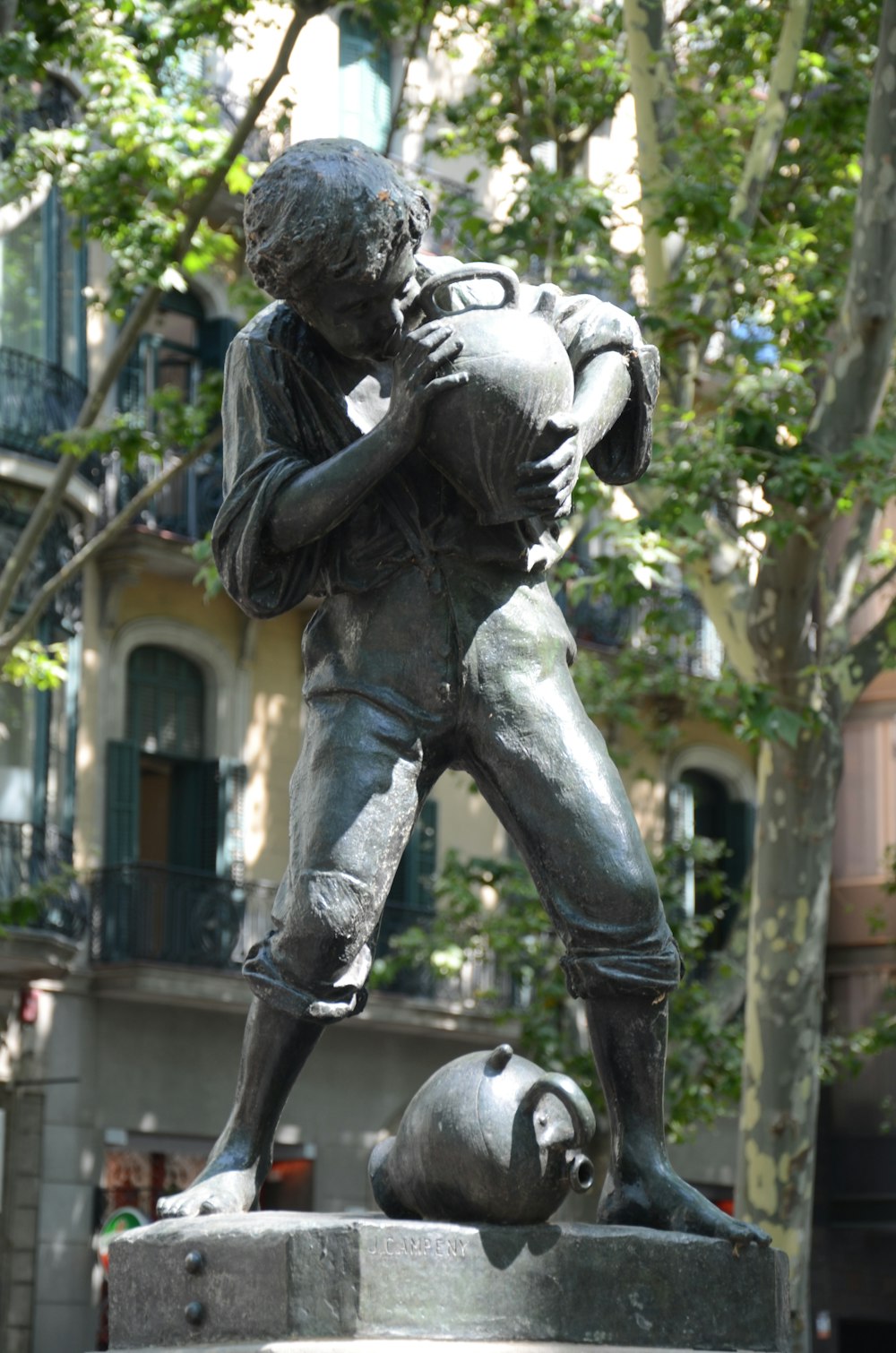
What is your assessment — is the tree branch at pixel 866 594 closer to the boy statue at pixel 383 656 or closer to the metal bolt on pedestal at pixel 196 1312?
the boy statue at pixel 383 656

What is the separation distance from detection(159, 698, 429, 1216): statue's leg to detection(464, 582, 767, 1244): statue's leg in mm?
216

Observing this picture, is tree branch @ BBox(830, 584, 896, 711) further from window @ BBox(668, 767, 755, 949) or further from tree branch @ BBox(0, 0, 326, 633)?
window @ BBox(668, 767, 755, 949)

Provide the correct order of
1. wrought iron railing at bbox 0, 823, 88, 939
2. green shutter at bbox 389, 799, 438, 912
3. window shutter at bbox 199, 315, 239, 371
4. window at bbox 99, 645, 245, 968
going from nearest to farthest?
wrought iron railing at bbox 0, 823, 88, 939, window at bbox 99, 645, 245, 968, window shutter at bbox 199, 315, 239, 371, green shutter at bbox 389, 799, 438, 912

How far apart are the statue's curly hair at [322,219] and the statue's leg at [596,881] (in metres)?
0.79

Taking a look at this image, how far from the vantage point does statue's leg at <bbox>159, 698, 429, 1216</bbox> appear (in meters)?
5.00

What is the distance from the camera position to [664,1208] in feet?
16.7

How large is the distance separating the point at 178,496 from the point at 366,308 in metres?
19.5

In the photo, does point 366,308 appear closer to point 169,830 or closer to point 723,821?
point 169,830

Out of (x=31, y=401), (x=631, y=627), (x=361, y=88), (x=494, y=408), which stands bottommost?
(x=494, y=408)

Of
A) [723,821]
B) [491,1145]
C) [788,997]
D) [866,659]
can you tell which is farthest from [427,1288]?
[723,821]

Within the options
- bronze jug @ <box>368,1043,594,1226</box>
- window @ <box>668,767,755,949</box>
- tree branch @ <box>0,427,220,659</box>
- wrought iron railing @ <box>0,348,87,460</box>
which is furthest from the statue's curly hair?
window @ <box>668,767,755,949</box>

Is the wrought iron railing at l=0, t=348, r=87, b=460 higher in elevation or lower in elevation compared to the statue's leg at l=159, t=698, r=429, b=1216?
higher

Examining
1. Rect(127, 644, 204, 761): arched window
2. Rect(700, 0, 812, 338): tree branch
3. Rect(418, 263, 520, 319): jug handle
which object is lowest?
Rect(418, 263, 520, 319): jug handle

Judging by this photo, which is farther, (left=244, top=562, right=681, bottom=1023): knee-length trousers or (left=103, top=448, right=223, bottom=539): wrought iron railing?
(left=103, top=448, right=223, bottom=539): wrought iron railing
